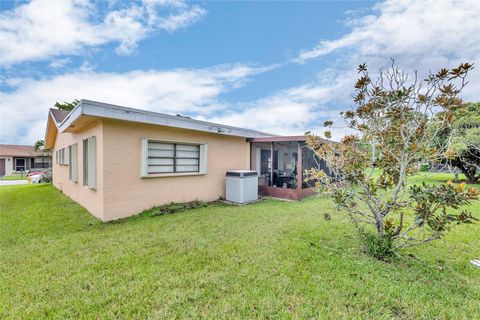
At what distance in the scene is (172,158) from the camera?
24.7 ft

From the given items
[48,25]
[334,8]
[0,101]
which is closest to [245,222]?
[334,8]

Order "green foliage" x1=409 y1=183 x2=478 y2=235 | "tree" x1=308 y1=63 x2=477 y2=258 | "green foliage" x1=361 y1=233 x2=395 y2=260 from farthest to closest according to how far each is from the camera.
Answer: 1. "green foliage" x1=361 y1=233 x2=395 y2=260
2. "tree" x1=308 y1=63 x2=477 y2=258
3. "green foliage" x1=409 y1=183 x2=478 y2=235

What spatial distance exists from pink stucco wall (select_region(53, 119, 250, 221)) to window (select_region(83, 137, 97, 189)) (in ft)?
0.80

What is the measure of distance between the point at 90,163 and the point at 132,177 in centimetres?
144

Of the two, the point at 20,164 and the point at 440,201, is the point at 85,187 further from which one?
the point at 20,164

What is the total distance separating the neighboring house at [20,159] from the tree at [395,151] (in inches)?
1236

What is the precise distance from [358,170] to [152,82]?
1183cm

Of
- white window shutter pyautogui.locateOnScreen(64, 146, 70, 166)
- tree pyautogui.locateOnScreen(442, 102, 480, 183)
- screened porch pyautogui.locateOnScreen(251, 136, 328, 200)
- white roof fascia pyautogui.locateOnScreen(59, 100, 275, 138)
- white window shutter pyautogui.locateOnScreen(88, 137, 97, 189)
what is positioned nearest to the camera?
A: white roof fascia pyautogui.locateOnScreen(59, 100, 275, 138)

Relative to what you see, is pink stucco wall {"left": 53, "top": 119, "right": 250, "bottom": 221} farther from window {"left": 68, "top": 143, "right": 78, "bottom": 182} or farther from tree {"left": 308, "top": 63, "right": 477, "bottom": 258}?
tree {"left": 308, "top": 63, "right": 477, "bottom": 258}

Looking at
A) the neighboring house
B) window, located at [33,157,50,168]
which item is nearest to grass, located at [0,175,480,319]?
the neighboring house

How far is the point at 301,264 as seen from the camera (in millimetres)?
3418

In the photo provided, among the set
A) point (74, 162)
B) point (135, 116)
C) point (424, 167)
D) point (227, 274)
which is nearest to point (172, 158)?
point (135, 116)

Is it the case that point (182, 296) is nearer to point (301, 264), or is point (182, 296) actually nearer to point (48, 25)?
point (301, 264)

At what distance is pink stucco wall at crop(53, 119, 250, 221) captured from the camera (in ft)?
19.7
